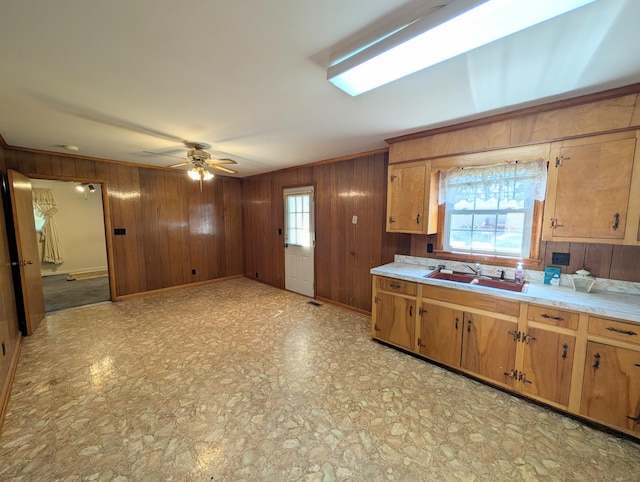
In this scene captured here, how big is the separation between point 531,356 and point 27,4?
369 cm

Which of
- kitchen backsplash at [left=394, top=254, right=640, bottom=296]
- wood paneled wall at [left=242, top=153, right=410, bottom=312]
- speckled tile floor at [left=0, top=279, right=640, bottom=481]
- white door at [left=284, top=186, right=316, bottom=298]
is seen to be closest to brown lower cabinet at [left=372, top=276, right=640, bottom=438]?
speckled tile floor at [left=0, top=279, right=640, bottom=481]

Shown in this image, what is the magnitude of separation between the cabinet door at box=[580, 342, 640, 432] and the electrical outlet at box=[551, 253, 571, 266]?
80cm

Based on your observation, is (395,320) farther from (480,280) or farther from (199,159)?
(199,159)

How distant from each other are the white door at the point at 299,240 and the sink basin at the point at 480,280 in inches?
90.1

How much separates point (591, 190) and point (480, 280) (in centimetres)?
112

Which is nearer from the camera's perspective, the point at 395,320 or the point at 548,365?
the point at 548,365

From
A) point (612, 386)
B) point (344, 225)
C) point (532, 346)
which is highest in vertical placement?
point (344, 225)

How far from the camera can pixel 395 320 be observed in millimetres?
2789

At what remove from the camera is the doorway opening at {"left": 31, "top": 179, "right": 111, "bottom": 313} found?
19.3 ft

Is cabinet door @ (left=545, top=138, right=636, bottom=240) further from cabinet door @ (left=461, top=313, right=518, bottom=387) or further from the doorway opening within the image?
the doorway opening

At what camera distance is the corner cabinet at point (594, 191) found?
182 centimetres

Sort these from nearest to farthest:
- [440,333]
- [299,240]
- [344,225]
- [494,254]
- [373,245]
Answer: [440,333] → [494,254] → [373,245] → [344,225] → [299,240]

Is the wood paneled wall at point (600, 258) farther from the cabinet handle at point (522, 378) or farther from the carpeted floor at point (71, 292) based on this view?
the carpeted floor at point (71, 292)

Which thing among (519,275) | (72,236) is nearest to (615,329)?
(519,275)
